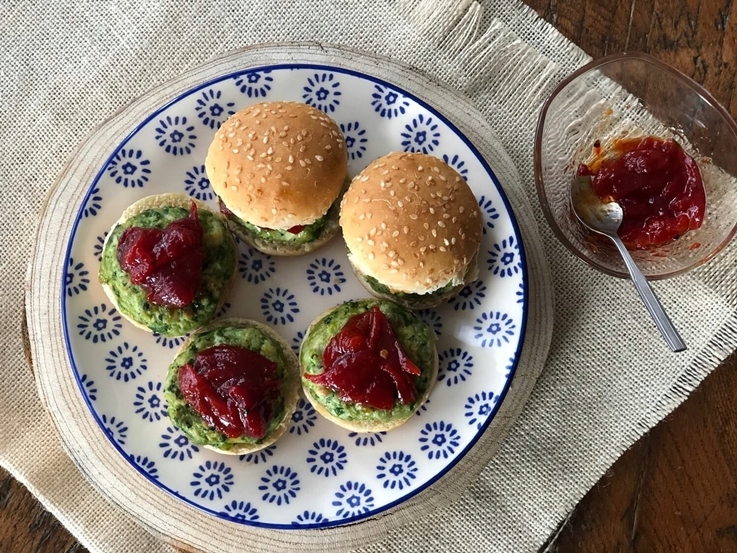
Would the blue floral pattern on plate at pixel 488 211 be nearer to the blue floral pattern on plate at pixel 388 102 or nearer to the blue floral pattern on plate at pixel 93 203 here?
the blue floral pattern on plate at pixel 388 102

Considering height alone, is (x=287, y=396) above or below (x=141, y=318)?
below

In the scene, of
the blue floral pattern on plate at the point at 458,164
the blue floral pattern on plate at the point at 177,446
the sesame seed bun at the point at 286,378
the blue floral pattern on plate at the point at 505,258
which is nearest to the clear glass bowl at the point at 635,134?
the blue floral pattern on plate at the point at 505,258

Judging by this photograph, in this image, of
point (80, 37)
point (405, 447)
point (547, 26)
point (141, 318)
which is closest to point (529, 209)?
point (547, 26)

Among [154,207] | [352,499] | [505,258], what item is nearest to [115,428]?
[154,207]

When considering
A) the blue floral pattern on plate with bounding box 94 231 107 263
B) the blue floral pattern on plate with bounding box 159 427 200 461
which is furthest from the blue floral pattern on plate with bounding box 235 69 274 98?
the blue floral pattern on plate with bounding box 159 427 200 461

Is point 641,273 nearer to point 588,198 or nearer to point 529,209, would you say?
point 588,198
